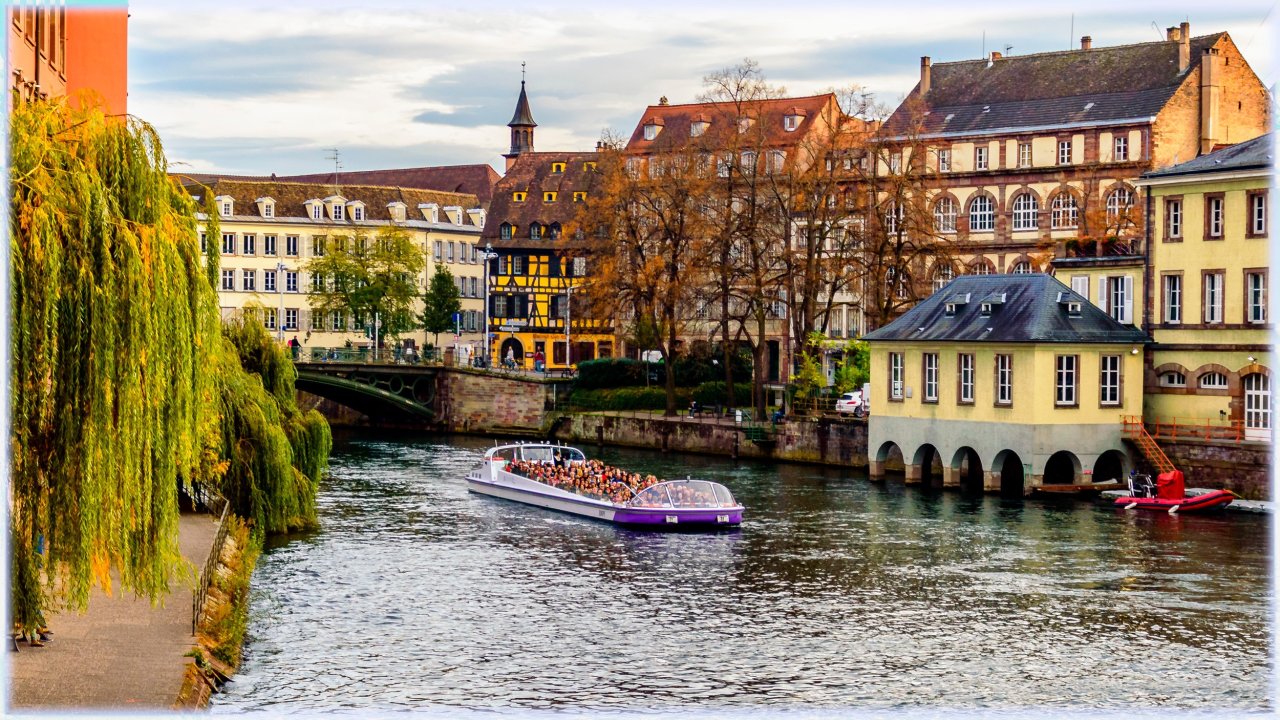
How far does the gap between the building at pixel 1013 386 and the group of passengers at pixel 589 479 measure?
9608mm

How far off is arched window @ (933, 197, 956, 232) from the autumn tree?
106 feet

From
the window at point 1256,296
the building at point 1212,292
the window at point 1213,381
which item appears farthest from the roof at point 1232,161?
the window at point 1213,381

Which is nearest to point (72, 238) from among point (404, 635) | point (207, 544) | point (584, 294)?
point (404, 635)

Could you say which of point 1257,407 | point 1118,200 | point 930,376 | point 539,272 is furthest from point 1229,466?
point 539,272

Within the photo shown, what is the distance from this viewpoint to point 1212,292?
53.9 metres

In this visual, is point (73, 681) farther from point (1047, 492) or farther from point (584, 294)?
point (584, 294)

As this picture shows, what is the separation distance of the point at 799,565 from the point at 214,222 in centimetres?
1836

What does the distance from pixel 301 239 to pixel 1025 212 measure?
50089mm

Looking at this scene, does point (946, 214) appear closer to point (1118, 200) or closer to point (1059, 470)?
point (1118, 200)

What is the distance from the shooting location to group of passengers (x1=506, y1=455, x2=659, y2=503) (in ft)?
166

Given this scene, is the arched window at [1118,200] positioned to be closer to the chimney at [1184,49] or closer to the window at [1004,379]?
the chimney at [1184,49]

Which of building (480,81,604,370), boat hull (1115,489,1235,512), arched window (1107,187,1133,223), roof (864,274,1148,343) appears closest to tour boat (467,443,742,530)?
roof (864,274,1148,343)

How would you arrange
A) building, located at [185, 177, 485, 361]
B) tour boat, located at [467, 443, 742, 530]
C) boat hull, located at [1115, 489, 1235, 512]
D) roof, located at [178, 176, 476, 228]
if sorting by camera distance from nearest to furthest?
tour boat, located at [467, 443, 742, 530] → boat hull, located at [1115, 489, 1235, 512] → building, located at [185, 177, 485, 361] → roof, located at [178, 176, 476, 228]

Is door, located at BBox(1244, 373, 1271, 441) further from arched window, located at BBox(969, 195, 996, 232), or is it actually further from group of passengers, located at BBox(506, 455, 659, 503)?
arched window, located at BBox(969, 195, 996, 232)
